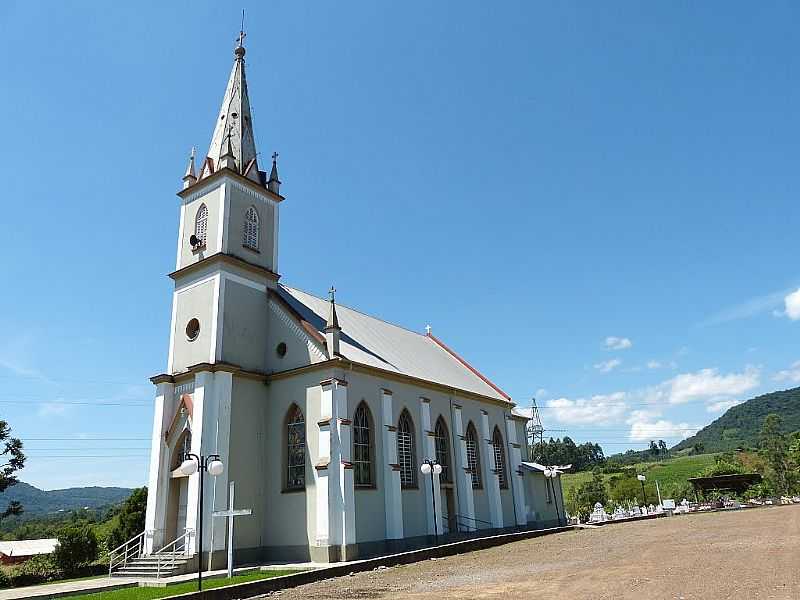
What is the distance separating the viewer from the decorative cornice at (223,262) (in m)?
25.7

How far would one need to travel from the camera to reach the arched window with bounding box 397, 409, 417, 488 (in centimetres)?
2710

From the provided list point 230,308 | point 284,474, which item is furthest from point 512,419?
point 230,308

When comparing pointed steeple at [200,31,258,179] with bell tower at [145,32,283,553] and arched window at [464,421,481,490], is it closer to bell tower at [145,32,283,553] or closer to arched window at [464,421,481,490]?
bell tower at [145,32,283,553]

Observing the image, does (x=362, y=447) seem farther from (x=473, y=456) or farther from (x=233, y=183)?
(x=233, y=183)

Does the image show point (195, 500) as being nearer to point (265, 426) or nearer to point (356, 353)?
point (265, 426)

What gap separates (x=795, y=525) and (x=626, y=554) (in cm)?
1368

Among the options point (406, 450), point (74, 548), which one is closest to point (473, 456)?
point (406, 450)

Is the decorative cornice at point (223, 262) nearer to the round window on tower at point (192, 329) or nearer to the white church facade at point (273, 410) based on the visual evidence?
the white church facade at point (273, 410)

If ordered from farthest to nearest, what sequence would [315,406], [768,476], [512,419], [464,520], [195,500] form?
[768,476], [512,419], [464,520], [315,406], [195,500]

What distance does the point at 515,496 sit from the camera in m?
35.2

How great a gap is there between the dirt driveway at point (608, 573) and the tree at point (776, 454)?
54.1 m

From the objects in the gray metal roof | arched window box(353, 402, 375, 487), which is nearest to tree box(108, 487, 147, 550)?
arched window box(353, 402, 375, 487)

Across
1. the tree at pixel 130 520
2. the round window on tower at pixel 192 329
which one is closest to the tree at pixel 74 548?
the tree at pixel 130 520

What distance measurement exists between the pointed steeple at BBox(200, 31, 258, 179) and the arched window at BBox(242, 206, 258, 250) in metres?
1.84
